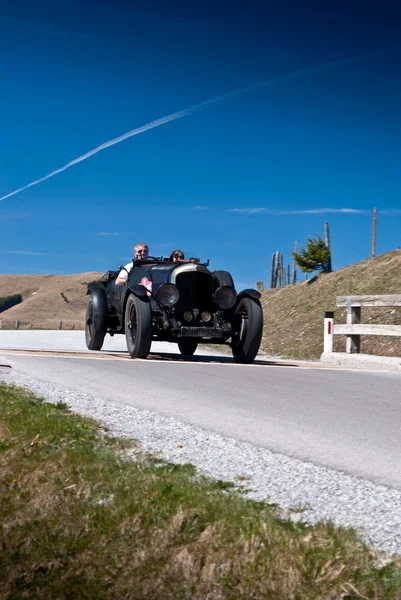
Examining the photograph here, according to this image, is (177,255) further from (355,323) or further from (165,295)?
(355,323)

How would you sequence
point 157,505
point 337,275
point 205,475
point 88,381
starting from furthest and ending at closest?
point 337,275 → point 88,381 → point 205,475 → point 157,505

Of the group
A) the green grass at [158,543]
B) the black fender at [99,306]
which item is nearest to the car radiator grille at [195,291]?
the black fender at [99,306]

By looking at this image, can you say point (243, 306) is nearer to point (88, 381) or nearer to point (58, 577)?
point (88, 381)

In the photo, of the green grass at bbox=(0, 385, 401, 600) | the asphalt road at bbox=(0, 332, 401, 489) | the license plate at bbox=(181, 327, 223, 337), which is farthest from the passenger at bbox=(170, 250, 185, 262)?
the green grass at bbox=(0, 385, 401, 600)

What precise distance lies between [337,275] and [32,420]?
2741 cm

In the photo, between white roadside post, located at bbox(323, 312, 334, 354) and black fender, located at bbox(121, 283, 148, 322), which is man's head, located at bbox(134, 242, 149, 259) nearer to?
black fender, located at bbox(121, 283, 148, 322)

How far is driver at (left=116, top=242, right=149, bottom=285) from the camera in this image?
48.4 feet

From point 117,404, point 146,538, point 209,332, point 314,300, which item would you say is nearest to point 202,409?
point 117,404

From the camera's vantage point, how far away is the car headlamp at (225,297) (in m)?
13.5

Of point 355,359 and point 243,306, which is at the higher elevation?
point 243,306

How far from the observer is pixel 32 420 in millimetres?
5656

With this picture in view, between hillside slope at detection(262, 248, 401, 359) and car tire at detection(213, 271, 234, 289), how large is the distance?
7238mm

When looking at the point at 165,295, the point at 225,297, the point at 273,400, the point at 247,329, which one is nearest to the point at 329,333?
the point at 247,329

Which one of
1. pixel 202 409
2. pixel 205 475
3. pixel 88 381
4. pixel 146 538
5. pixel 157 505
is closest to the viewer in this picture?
pixel 146 538
